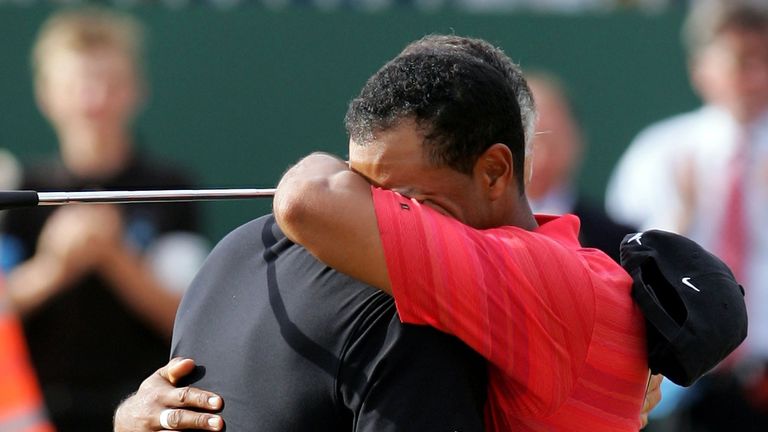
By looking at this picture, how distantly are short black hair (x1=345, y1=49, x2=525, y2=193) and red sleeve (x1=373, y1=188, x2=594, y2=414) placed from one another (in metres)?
0.13

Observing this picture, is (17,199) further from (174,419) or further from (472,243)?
(472,243)

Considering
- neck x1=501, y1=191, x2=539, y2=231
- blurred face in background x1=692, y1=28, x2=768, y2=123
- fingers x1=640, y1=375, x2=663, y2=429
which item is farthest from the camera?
blurred face in background x1=692, y1=28, x2=768, y2=123

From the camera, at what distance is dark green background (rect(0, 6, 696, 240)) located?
6449 millimetres

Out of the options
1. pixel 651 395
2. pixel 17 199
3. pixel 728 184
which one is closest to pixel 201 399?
pixel 17 199

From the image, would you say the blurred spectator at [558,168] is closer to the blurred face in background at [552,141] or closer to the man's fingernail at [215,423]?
the blurred face in background at [552,141]

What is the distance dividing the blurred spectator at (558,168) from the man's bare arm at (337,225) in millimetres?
3397

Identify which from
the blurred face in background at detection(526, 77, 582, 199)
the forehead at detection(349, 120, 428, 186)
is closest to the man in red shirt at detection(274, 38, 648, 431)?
the forehead at detection(349, 120, 428, 186)

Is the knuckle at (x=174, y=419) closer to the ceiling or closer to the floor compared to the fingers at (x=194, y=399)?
closer to the floor

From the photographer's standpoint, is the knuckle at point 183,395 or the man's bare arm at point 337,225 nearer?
the man's bare arm at point 337,225

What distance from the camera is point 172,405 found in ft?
8.60

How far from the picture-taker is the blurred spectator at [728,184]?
609cm

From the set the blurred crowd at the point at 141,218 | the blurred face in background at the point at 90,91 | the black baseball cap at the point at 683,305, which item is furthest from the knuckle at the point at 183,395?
the blurred face in background at the point at 90,91

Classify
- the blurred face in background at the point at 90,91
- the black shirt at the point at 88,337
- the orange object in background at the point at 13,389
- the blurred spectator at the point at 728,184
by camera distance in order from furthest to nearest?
the blurred spectator at the point at 728,184, the blurred face in background at the point at 90,91, the black shirt at the point at 88,337, the orange object in background at the point at 13,389

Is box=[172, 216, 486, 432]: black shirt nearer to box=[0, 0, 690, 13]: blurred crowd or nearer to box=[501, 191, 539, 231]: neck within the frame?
box=[501, 191, 539, 231]: neck
